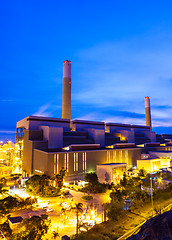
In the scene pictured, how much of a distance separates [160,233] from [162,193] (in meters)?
33.3

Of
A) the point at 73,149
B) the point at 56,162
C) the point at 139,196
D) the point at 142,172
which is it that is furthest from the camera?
the point at 142,172

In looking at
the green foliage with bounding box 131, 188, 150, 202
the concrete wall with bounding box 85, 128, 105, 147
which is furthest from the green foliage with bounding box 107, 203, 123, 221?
the concrete wall with bounding box 85, 128, 105, 147

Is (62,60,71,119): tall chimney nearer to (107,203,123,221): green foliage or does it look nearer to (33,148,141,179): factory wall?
(33,148,141,179): factory wall

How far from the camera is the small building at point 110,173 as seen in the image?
4503 cm

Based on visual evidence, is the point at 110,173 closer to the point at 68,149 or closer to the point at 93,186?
the point at 93,186

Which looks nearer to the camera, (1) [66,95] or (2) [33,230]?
(2) [33,230]

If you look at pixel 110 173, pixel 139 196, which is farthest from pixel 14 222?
pixel 110 173

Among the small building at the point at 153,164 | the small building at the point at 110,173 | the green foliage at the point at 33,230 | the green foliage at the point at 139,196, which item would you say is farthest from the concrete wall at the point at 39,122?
the green foliage at the point at 33,230

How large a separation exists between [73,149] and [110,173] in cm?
1305

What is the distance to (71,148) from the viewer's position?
49.8 m

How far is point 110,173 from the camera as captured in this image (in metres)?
45.0

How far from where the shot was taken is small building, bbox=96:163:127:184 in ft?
148

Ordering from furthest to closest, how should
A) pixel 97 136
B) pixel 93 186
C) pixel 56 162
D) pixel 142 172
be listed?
pixel 97 136 < pixel 142 172 < pixel 56 162 < pixel 93 186

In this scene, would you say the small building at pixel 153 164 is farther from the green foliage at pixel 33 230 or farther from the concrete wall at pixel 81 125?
the green foliage at pixel 33 230
